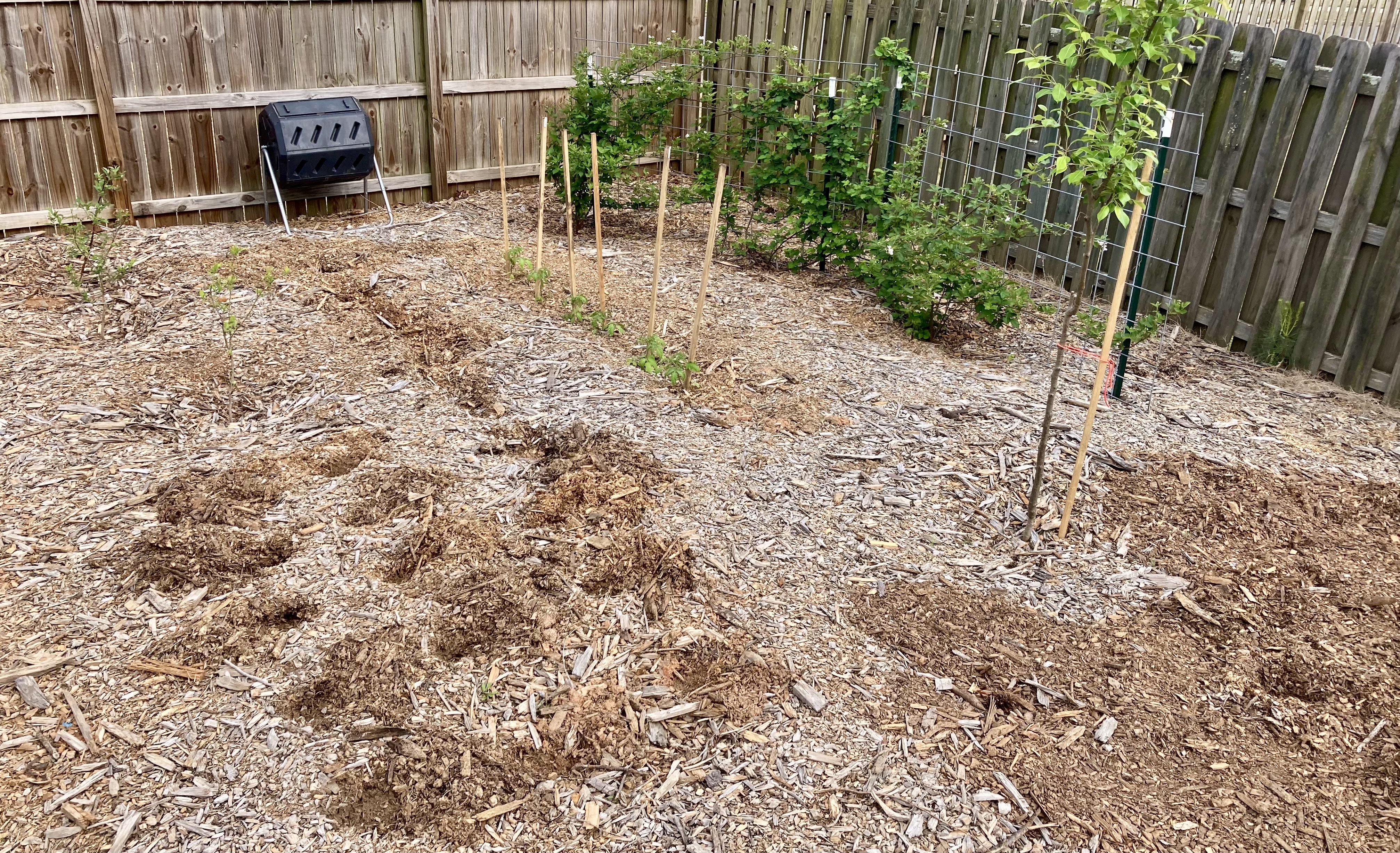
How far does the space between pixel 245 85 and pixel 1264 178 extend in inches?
268

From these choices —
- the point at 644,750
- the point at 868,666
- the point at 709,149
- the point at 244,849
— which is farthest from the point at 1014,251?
the point at 244,849

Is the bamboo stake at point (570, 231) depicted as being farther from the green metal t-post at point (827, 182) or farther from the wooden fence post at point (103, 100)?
the wooden fence post at point (103, 100)

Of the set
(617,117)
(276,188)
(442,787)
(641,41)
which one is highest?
(641,41)

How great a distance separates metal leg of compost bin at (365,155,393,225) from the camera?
7.86 metres

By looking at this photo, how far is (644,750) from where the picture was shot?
3.11 metres

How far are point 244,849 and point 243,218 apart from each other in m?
6.02

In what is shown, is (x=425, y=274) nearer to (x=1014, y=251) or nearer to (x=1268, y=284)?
(x=1014, y=251)

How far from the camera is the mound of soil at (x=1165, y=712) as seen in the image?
9.71ft

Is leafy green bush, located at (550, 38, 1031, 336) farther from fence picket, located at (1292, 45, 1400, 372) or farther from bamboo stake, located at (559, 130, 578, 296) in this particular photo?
fence picket, located at (1292, 45, 1400, 372)

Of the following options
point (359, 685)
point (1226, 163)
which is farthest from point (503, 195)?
point (1226, 163)

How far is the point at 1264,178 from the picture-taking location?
5848 millimetres

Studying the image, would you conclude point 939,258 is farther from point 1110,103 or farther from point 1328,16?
point 1328,16

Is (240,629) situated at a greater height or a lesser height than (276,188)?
lesser

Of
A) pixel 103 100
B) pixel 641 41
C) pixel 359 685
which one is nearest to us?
pixel 359 685
